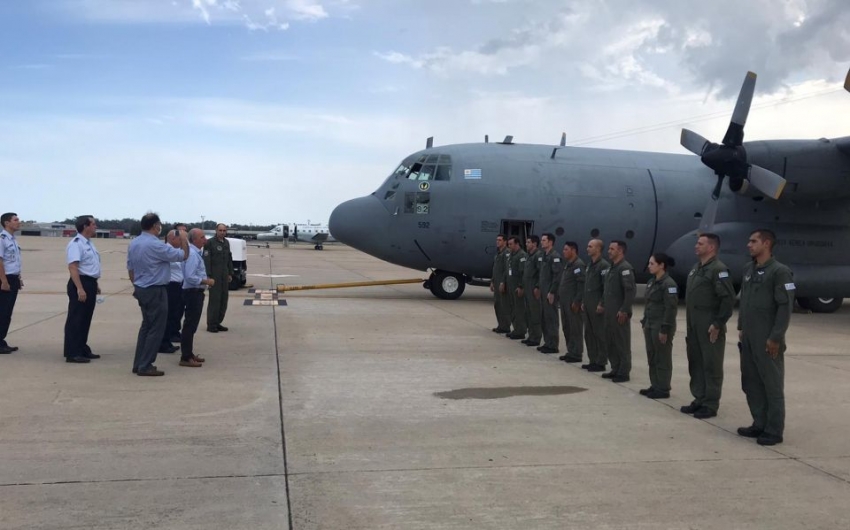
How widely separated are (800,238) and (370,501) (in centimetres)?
1588

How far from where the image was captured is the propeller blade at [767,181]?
14312mm

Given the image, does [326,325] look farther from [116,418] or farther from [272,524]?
[272,524]

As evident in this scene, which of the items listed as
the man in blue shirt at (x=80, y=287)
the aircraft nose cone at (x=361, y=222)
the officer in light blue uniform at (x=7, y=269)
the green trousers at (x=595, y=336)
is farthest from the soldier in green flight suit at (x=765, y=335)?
the aircraft nose cone at (x=361, y=222)

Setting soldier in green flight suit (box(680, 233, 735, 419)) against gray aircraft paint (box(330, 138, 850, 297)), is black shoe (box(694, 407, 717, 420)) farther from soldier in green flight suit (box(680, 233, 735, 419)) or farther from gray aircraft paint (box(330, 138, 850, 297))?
gray aircraft paint (box(330, 138, 850, 297))

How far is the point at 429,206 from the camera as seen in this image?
17438mm

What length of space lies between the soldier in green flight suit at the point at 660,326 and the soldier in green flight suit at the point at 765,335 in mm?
1174

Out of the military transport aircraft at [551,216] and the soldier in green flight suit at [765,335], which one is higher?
the military transport aircraft at [551,216]

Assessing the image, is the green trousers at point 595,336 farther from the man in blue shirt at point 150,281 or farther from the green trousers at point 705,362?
the man in blue shirt at point 150,281

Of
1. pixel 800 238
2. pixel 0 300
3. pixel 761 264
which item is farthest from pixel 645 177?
pixel 0 300

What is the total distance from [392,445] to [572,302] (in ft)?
15.9

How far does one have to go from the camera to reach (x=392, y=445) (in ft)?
19.4

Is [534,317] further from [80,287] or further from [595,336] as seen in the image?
[80,287]

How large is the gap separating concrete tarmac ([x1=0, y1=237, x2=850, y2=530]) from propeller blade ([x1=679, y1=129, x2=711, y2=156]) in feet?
22.1

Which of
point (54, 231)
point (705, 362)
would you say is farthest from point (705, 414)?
point (54, 231)
